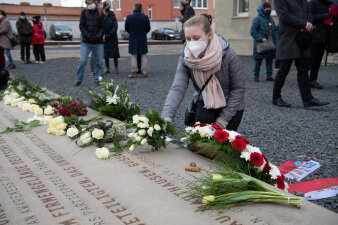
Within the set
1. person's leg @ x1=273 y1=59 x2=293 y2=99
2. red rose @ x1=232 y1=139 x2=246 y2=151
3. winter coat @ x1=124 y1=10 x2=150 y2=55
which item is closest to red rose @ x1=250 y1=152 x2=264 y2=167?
red rose @ x1=232 y1=139 x2=246 y2=151

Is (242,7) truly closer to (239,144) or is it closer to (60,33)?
(239,144)

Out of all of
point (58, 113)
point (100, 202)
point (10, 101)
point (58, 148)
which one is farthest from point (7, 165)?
point (10, 101)

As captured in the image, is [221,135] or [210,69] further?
[210,69]

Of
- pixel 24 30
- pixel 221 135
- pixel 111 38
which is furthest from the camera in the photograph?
pixel 24 30

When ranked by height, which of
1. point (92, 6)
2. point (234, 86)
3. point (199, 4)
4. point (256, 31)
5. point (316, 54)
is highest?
point (199, 4)

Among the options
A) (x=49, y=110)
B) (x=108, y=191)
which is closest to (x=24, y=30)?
(x=49, y=110)

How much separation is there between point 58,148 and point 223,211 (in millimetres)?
1879

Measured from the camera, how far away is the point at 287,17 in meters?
5.32

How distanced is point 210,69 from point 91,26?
17.9 feet

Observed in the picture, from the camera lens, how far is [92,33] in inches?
311

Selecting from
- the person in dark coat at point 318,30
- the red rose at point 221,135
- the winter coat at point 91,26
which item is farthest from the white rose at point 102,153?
the person in dark coat at point 318,30

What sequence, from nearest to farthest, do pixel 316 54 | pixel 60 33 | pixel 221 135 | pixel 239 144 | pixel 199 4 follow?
pixel 239 144
pixel 221 135
pixel 316 54
pixel 60 33
pixel 199 4

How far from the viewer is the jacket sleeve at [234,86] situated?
320 centimetres

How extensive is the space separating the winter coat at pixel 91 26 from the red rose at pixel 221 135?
5.86 meters
